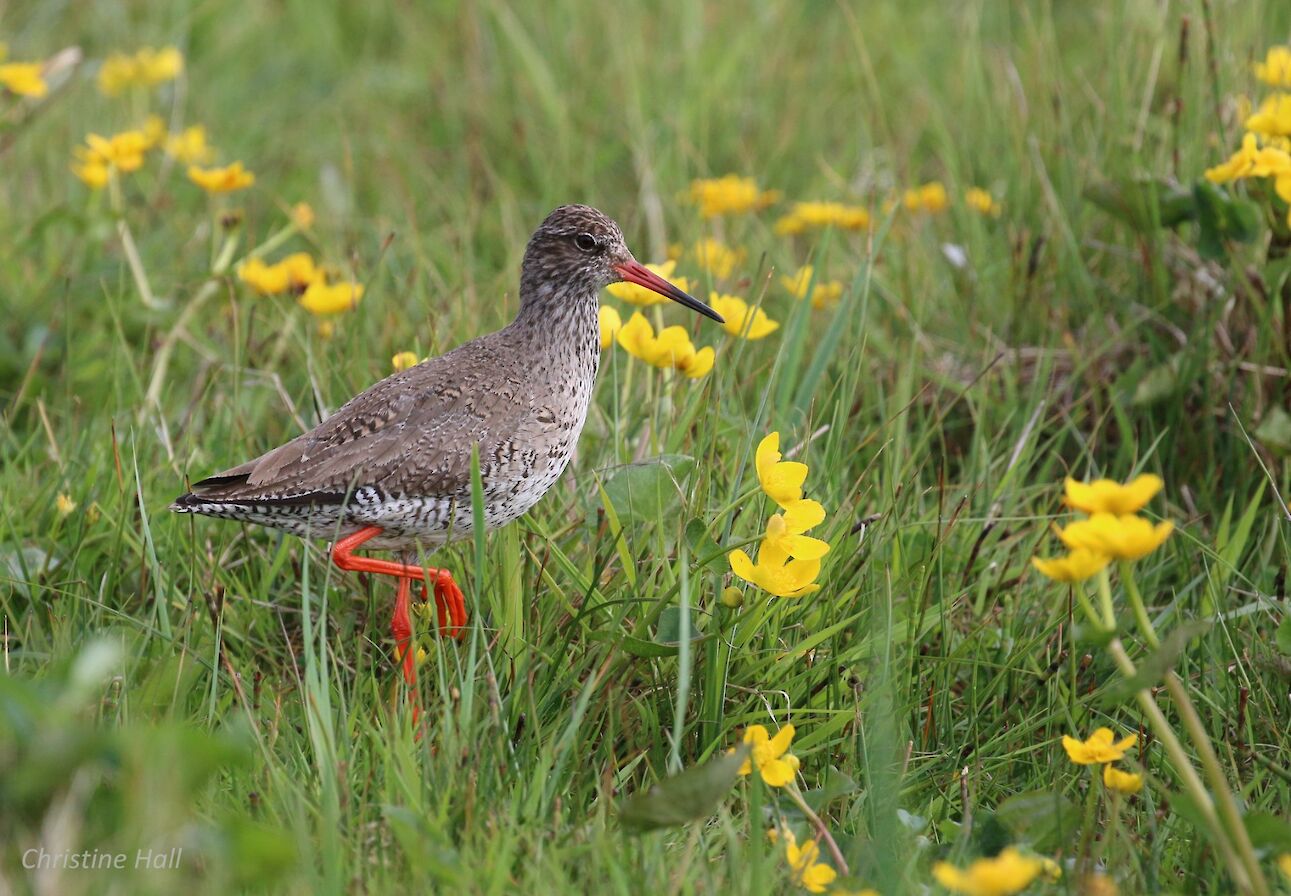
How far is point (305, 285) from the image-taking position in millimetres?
5559

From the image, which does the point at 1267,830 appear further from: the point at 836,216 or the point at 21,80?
the point at 21,80

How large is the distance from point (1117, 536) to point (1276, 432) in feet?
8.50

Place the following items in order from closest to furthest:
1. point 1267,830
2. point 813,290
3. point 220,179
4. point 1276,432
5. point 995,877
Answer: point 995,877 < point 1267,830 < point 1276,432 < point 813,290 < point 220,179

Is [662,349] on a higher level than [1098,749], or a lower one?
higher

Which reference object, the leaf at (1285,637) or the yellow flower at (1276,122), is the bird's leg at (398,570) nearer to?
the leaf at (1285,637)

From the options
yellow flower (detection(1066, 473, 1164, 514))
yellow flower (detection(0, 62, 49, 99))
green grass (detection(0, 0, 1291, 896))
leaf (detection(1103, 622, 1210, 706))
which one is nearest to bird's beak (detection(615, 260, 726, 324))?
green grass (detection(0, 0, 1291, 896))

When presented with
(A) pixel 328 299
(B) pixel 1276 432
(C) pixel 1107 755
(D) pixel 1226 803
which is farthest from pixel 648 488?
(B) pixel 1276 432

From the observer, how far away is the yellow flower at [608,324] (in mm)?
4773

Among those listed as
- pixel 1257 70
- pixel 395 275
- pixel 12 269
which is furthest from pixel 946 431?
pixel 12 269

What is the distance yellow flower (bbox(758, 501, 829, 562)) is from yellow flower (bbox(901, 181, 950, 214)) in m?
3.47

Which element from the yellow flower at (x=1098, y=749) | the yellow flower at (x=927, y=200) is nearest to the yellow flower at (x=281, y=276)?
the yellow flower at (x=927, y=200)

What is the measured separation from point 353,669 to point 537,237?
5.23ft

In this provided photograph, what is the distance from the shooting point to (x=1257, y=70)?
17.3ft

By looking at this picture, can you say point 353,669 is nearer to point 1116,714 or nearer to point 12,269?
point 1116,714
